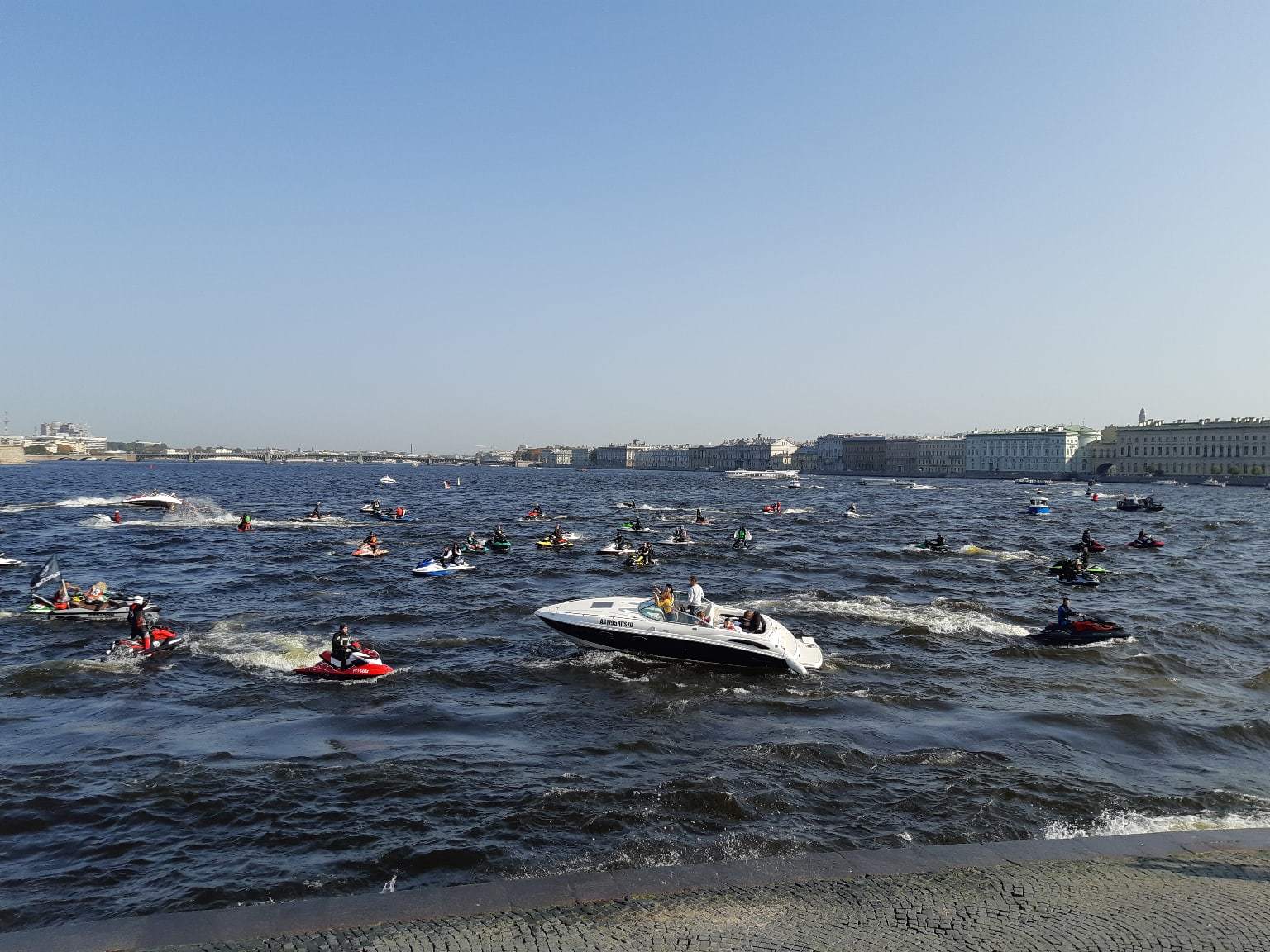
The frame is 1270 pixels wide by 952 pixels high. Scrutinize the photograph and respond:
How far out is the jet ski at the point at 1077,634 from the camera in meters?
25.1

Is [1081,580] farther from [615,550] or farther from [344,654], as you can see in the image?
[344,654]

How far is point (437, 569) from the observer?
3894 cm

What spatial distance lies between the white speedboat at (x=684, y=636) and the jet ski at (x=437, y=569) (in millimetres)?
17405

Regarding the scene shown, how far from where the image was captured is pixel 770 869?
10.1 m

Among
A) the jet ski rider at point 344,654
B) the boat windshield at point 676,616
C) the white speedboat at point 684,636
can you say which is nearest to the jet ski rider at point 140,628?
the jet ski rider at point 344,654

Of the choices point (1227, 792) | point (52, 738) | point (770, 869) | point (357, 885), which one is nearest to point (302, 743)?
point (52, 738)

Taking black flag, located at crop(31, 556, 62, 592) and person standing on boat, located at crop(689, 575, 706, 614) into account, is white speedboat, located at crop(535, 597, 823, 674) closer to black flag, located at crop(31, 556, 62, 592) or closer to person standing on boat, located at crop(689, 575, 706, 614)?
person standing on boat, located at crop(689, 575, 706, 614)

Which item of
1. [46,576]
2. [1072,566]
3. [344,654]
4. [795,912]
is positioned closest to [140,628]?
[344,654]

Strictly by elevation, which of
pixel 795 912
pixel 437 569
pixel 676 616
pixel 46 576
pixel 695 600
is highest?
pixel 695 600

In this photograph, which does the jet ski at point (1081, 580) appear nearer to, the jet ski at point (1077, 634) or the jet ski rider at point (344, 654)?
the jet ski at point (1077, 634)

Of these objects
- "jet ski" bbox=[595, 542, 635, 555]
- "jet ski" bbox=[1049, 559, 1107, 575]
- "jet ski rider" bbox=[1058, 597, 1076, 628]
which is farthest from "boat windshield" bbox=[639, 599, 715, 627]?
"jet ski" bbox=[595, 542, 635, 555]

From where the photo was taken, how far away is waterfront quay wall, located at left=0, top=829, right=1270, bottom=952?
322 inches

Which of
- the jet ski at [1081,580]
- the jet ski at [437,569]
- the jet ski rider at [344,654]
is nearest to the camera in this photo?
the jet ski rider at [344,654]

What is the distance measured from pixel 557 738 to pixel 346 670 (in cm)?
661
